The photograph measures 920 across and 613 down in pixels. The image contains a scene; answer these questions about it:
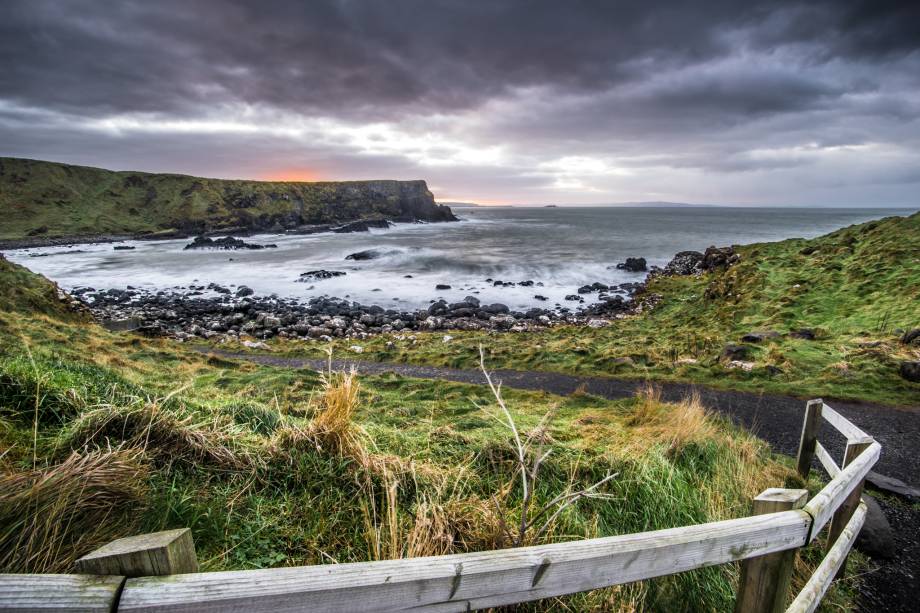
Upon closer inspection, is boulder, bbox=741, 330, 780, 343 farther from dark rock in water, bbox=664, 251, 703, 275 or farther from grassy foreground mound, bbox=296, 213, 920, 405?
dark rock in water, bbox=664, 251, 703, 275

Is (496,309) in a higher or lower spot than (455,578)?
lower

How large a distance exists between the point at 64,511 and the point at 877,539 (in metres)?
6.63

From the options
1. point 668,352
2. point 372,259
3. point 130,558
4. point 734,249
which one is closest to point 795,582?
point 130,558

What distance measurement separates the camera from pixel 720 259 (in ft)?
91.7

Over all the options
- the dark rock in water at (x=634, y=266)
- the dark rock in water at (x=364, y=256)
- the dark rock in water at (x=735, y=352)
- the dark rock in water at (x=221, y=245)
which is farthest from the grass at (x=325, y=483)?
the dark rock in water at (x=221, y=245)

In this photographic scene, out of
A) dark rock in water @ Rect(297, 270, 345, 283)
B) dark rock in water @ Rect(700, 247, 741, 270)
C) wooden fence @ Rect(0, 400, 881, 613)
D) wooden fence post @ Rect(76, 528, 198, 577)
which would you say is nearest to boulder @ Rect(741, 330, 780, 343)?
dark rock in water @ Rect(700, 247, 741, 270)

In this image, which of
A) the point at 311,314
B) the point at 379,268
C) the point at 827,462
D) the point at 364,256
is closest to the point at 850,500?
the point at 827,462

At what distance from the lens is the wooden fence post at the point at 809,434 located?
4.77m

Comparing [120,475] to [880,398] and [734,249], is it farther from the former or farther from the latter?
[734,249]

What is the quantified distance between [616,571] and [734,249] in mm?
31479

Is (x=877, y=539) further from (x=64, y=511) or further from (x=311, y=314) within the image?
(x=311, y=314)

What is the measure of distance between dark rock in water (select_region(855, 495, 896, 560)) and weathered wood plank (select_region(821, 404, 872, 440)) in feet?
3.29

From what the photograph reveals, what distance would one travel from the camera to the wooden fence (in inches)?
44.8

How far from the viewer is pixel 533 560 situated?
1.52 m
